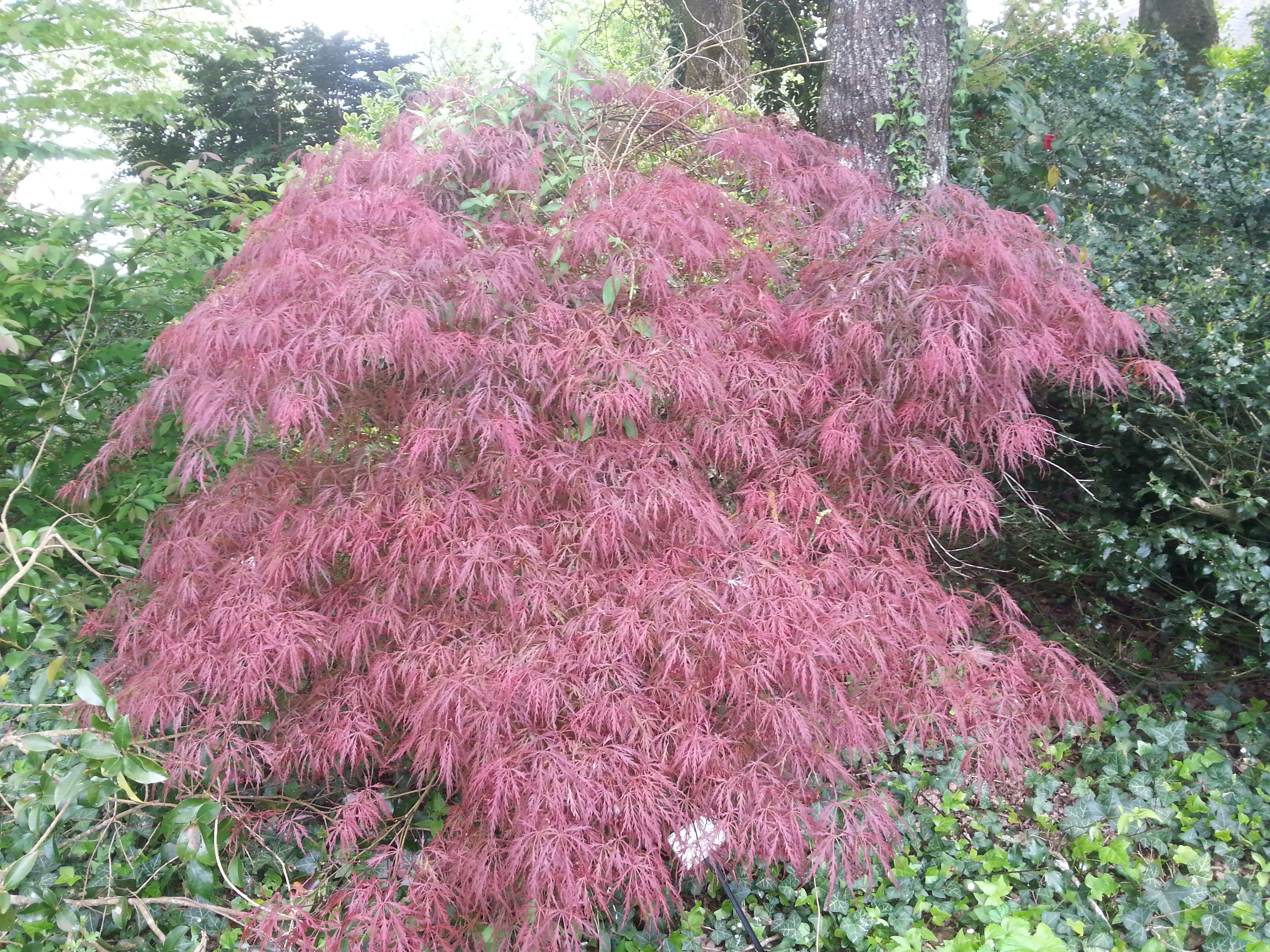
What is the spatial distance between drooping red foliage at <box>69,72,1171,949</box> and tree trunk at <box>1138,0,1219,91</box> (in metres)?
4.17

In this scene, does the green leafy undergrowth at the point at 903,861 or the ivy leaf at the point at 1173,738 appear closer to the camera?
the green leafy undergrowth at the point at 903,861

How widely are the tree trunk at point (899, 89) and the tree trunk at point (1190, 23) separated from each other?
9.45 ft

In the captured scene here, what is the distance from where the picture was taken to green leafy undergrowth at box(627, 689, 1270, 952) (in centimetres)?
193

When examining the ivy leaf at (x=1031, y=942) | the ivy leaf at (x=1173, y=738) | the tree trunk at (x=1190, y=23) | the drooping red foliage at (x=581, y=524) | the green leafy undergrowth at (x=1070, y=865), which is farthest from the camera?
the tree trunk at (x=1190, y=23)

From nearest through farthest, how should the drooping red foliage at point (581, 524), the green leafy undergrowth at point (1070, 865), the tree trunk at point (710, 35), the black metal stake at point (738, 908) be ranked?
the drooping red foliage at point (581, 524)
the black metal stake at point (738, 908)
the green leafy undergrowth at point (1070, 865)
the tree trunk at point (710, 35)

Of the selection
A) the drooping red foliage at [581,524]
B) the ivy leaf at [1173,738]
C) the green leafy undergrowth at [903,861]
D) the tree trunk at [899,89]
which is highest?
the tree trunk at [899,89]

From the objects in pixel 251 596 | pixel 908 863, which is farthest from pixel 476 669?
pixel 908 863

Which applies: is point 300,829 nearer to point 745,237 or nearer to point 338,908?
point 338,908

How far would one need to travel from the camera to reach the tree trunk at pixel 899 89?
2.99 m

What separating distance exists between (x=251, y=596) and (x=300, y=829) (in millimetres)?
563

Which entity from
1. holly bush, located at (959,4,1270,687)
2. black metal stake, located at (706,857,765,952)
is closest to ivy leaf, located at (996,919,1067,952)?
black metal stake, located at (706,857,765,952)

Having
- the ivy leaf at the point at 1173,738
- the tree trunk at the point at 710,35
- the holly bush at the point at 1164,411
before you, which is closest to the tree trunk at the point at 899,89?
the holly bush at the point at 1164,411

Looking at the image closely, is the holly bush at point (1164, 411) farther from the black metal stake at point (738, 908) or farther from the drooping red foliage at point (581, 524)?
the black metal stake at point (738, 908)

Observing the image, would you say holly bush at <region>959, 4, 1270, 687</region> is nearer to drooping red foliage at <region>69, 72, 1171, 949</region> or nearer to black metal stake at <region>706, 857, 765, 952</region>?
drooping red foliage at <region>69, 72, 1171, 949</region>
